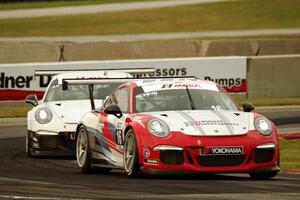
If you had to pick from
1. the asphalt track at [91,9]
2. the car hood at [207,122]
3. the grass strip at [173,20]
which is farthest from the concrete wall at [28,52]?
the car hood at [207,122]

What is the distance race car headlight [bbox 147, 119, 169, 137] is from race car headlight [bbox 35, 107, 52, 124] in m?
5.31

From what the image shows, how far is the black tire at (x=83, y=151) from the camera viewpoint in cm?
1430

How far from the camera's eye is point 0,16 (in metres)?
55.0

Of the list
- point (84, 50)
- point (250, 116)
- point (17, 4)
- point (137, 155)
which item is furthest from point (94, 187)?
point (17, 4)

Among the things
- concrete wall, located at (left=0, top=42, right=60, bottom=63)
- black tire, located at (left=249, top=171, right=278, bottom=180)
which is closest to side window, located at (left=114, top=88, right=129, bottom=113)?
black tire, located at (left=249, top=171, right=278, bottom=180)

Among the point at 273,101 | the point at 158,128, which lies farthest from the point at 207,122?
the point at 273,101

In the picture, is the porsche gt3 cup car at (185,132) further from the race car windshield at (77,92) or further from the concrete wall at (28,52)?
the concrete wall at (28,52)

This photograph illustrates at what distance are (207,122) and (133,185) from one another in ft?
4.39

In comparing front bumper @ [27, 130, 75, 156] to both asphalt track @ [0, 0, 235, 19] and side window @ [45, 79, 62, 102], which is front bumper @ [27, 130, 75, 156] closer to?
side window @ [45, 79, 62, 102]

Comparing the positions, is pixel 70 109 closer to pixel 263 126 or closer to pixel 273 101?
pixel 263 126

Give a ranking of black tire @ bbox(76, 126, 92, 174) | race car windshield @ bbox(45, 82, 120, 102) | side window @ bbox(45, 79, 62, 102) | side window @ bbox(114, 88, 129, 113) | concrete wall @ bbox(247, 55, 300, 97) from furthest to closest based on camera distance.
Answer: concrete wall @ bbox(247, 55, 300, 97), side window @ bbox(45, 79, 62, 102), race car windshield @ bbox(45, 82, 120, 102), black tire @ bbox(76, 126, 92, 174), side window @ bbox(114, 88, 129, 113)

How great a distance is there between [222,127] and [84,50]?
72.1 ft

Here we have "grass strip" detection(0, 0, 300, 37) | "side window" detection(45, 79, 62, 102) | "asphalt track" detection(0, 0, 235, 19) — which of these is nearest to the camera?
"side window" detection(45, 79, 62, 102)

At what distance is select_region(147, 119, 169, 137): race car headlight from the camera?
40.7 feet
